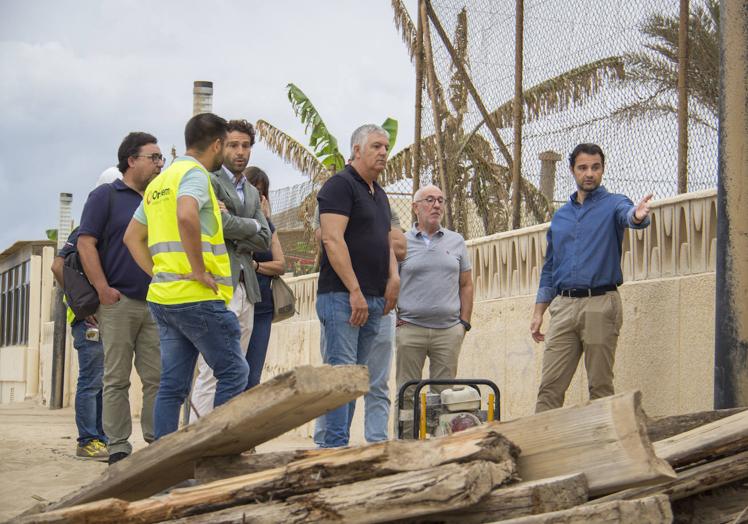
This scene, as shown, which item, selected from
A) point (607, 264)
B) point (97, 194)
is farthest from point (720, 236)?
point (97, 194)

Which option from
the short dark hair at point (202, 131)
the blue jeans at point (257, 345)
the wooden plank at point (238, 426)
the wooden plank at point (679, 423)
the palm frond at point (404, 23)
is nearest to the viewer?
the wooden plank at point (238, 426)

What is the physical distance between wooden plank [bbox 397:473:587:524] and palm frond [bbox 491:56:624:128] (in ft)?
13.2

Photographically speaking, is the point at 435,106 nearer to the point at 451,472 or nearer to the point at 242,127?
the point at 242,127

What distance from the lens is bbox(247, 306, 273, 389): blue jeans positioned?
7.05m

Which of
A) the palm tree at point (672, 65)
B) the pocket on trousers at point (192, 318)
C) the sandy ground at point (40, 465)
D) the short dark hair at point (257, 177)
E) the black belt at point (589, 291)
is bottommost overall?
the sandy ground at point (40, 465)

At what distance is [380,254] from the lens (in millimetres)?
6641

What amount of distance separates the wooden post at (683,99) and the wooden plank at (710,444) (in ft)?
8.64

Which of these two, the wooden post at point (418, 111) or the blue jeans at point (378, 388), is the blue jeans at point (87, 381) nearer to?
the blue jeans at point (378, 388)

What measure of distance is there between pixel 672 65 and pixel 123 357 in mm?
3730

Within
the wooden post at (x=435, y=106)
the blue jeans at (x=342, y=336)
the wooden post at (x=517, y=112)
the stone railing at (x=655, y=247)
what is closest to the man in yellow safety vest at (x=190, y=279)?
the blue jeans at (x=342, y=336)

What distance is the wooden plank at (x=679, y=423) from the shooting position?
4723 mm

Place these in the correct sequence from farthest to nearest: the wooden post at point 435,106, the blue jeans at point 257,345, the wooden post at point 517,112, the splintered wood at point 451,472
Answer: the wooden post at point 435,106 < the wooden post at point 517,112 < the blue jeans at point 257,345 < the splintered wood at point 451,472

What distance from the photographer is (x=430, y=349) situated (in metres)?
7.85

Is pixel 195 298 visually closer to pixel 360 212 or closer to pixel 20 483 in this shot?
pixel 360 212
